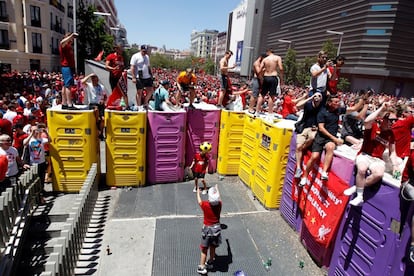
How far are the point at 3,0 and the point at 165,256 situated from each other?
3735 centimetres

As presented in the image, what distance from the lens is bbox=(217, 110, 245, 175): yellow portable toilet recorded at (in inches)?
318

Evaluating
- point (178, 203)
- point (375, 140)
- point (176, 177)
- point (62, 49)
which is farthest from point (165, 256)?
point (62, 49)

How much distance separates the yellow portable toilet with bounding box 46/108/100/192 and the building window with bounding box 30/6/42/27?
33994mm

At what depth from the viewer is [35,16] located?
33.3 metres

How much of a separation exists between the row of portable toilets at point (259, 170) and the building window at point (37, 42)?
34053 millimetres

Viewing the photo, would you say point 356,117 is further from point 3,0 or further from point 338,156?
point 3,0

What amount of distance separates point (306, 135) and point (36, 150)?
19.0ft

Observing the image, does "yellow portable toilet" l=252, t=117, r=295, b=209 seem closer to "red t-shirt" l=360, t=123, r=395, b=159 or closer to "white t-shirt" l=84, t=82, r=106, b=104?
"red t-shirt" l=360, t=123, r=395, b=159

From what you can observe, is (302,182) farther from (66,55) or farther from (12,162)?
(66,55)

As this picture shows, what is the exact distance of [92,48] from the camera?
126 ft

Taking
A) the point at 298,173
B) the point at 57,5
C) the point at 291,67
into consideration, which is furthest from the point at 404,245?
the point at 291,67

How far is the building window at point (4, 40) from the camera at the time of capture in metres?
31.3

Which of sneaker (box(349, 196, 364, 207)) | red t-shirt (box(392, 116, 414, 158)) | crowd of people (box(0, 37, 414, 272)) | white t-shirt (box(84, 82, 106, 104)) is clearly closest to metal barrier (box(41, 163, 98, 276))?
crowd of people (box(0, 37, 414, 272))

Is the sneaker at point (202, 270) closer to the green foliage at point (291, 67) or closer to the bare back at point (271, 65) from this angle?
the bare back at point (271, 65)
